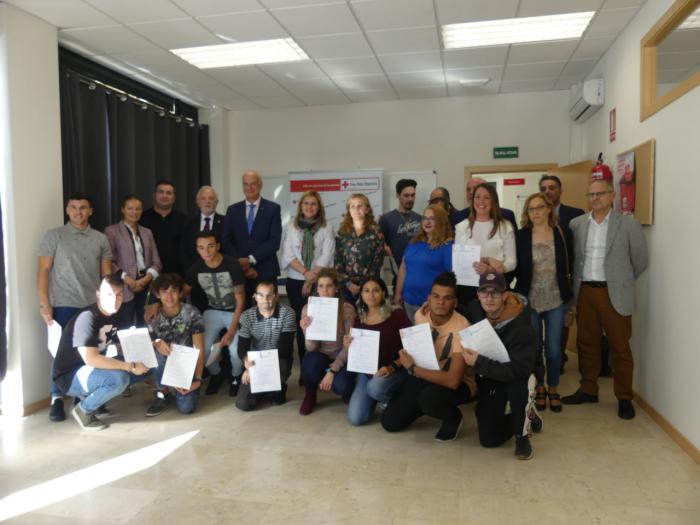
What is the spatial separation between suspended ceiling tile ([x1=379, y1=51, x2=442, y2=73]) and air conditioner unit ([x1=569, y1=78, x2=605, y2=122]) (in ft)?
4.40

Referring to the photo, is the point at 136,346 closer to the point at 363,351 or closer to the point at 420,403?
the point at 363,351

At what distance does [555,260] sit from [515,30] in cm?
196

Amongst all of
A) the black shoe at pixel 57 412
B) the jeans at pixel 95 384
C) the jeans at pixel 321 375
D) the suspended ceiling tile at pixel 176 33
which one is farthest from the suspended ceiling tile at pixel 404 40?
the black shoe at pixel 57 412

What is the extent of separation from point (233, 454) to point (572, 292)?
Result: 2.36 m

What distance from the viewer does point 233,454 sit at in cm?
285

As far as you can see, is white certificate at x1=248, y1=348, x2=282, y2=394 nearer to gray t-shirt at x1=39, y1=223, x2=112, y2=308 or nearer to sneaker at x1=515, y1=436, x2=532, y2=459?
gray t-shirt at x1=39, y1=223, x2=112, y2=308

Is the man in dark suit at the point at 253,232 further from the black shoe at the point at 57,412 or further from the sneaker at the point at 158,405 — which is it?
the black shoe at the point at 57,412

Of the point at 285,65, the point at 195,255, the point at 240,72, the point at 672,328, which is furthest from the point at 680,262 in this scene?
the point at 240,72

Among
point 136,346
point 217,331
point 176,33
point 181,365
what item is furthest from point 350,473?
point 176,33

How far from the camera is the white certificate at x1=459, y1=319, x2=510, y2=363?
267 cm

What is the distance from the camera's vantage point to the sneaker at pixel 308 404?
345cm

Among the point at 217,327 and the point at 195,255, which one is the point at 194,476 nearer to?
the point at 217,327

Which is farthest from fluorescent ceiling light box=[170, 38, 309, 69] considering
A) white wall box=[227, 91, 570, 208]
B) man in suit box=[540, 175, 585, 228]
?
man in suit box=[540, 175, 585, 228]

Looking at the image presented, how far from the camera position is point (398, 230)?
4.20 meters
